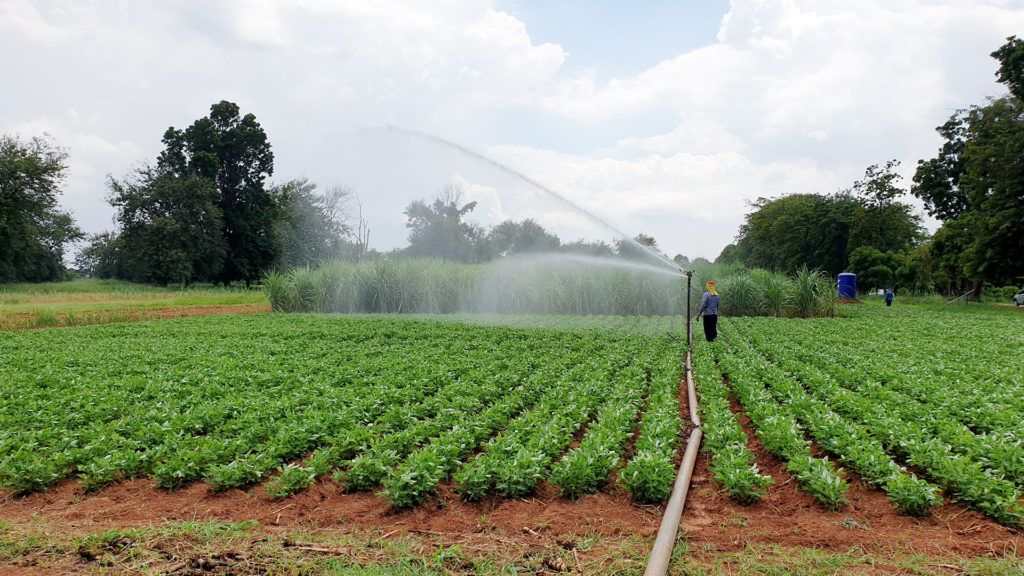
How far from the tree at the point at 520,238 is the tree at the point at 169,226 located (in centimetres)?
2413

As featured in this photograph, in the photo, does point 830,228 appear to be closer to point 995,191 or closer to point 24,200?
point 995,191

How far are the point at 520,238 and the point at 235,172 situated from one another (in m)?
27.7

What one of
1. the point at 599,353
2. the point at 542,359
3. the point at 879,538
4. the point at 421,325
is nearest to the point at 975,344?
the point at 599,353

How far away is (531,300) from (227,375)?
15.5 m

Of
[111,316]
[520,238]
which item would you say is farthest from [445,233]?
[111,316]

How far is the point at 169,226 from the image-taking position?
1670 inches

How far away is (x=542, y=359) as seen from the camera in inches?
408

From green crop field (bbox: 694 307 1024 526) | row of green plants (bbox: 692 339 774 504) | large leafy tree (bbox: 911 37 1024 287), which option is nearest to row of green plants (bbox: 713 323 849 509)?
green crop field (bbox: 694 307 1024 526)

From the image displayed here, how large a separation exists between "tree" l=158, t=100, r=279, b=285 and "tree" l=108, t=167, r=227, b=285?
6.31ft

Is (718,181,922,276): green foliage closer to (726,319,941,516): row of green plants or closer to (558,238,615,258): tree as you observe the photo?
(558,238,615,258): tree

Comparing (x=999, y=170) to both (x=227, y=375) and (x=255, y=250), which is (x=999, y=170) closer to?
(x=227, y=375)

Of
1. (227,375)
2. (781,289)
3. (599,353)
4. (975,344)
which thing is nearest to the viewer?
(227,375)

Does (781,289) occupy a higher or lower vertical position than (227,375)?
higher

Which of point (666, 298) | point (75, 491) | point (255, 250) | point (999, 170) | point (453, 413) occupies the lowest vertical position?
point (75, 491)
